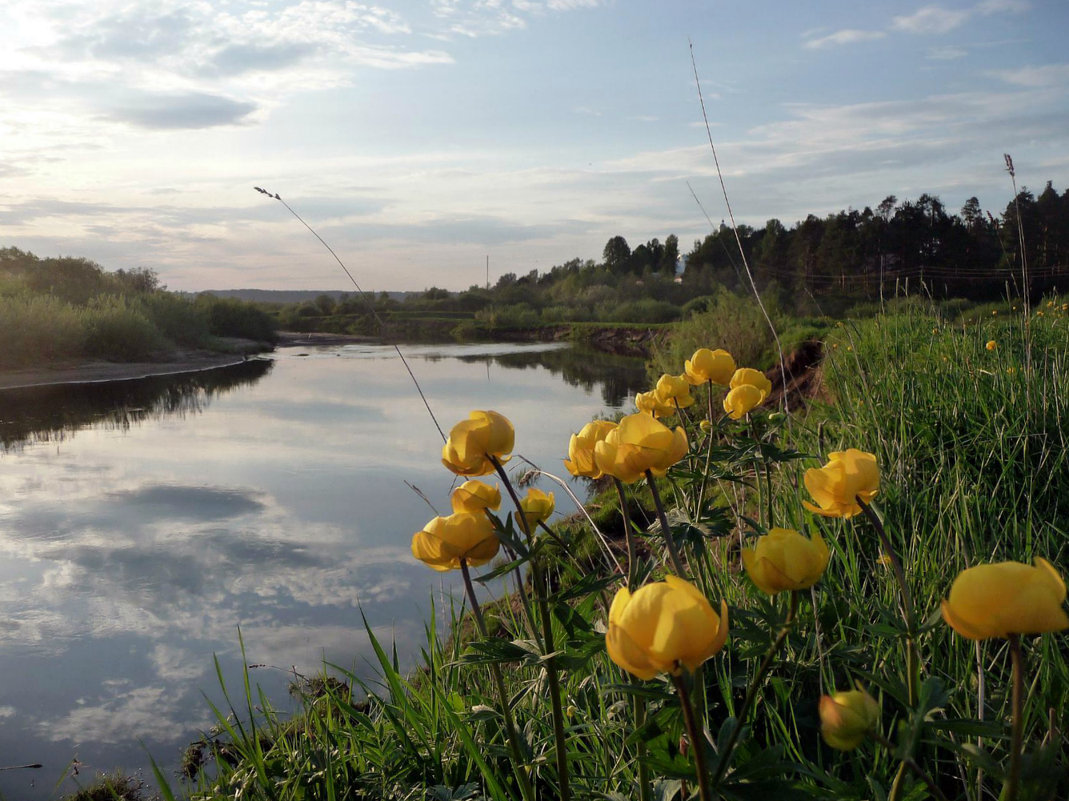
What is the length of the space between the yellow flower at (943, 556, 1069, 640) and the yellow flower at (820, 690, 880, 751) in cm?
8

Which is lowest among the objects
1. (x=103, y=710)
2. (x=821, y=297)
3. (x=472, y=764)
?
(x=103, y=710)

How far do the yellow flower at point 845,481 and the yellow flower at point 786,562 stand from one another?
0.50 feet

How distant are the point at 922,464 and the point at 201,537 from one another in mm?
3749

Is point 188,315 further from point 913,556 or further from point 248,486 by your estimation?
point 913,556

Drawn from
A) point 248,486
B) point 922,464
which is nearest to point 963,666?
point 922,464

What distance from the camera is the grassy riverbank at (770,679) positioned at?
2.11 ft

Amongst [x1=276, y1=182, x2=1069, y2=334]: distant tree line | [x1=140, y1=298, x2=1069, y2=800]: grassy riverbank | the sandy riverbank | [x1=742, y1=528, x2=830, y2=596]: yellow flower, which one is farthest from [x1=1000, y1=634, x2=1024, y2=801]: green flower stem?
the sandy riverbank

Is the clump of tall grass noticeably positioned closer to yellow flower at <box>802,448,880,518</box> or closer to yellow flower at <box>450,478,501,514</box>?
yellow flower at <box>450,478,501,514</box>

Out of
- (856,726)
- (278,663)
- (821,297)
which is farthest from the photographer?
(821,297)

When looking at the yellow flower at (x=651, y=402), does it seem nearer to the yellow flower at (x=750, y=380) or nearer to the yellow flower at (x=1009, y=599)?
the yellow flower at (x=750, y=380)

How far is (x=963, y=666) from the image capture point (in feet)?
3.85

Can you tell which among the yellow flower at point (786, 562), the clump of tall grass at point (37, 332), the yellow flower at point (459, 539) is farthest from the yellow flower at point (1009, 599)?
the clump of tall grass at point (37, 332)

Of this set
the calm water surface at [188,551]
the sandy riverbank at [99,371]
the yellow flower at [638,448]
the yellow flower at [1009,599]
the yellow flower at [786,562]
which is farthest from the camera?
the sandy riverbank at [99,371]

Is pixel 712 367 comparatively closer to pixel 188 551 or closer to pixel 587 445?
pixel 587 445
